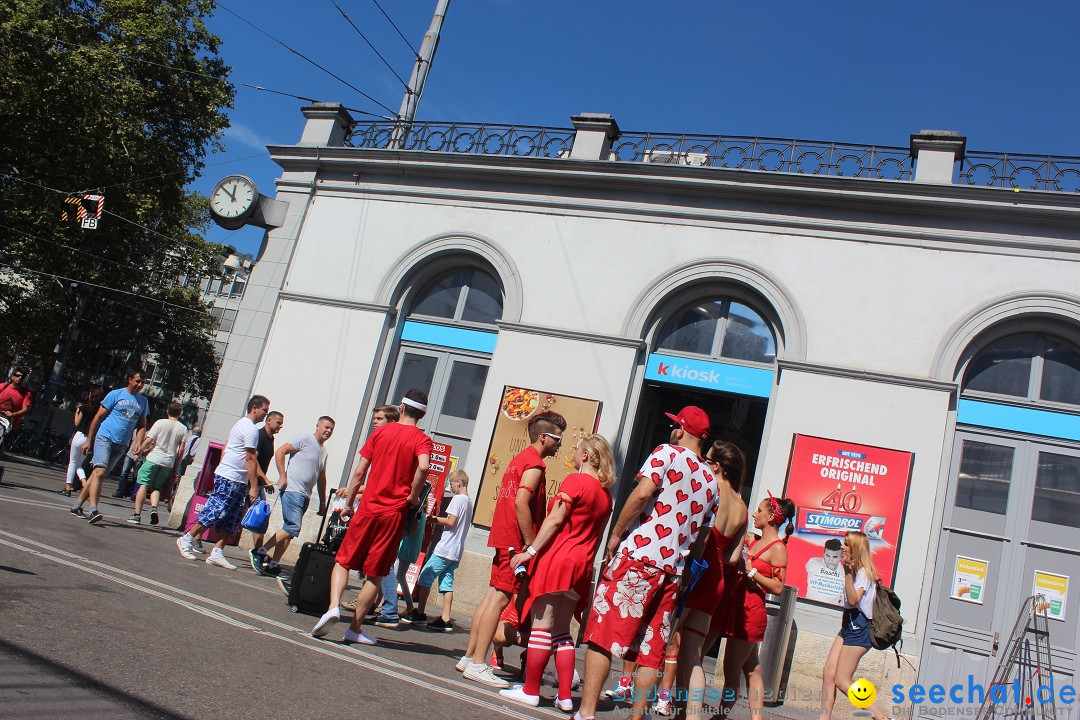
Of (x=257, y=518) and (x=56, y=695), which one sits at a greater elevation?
(x=257, y=518)

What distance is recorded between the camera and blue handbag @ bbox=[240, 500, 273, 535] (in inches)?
359

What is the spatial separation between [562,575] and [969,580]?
6.64 meters

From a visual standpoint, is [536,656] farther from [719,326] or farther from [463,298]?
[463,298]

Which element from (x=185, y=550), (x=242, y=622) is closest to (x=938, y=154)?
(x=242, y=622)

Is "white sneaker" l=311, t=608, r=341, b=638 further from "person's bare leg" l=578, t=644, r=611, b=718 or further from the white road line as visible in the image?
"person's bare leg" l=578, t=644, r=611, b=718

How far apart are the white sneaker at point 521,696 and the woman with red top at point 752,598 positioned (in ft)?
4.19

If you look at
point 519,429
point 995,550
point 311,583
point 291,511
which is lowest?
point 311,583

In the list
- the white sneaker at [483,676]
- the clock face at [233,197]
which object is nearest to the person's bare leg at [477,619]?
the white sneaker at [483,676]

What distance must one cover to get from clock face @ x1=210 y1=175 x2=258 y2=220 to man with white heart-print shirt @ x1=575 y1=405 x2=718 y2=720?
11013 mm

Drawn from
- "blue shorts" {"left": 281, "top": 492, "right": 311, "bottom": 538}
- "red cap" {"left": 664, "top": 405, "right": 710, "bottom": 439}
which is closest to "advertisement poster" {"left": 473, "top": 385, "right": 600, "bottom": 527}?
"blue shorts" {"left": 281, "top": 492, "right": 311, "bottom": 538}

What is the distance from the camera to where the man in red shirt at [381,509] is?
616 centimetres

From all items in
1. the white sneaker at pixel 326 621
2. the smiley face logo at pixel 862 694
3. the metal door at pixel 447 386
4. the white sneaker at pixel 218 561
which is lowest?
the white sneaker at pixel 218 561

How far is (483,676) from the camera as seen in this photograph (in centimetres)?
589

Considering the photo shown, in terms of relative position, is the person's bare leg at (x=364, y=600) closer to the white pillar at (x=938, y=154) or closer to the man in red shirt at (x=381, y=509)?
the man in red shirt at (x=381, y=509)
